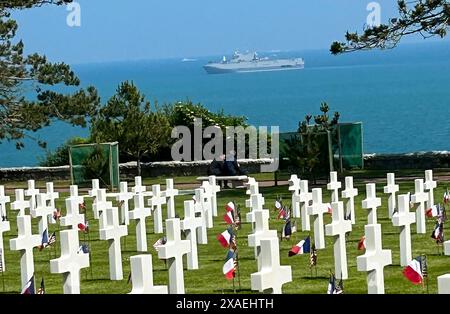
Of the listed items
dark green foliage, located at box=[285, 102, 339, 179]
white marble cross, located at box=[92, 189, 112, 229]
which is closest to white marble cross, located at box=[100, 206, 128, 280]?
white marble cross, located at box=[92, 189, 112, 229]

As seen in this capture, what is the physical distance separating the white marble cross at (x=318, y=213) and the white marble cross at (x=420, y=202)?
57.7 inches

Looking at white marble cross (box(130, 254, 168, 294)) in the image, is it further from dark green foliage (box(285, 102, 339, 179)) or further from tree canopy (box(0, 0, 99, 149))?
tree canopy (box(0, 0, 99, 149))

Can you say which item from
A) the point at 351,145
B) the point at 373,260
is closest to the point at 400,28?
the point at 351,145

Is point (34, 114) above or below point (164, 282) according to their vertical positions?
above

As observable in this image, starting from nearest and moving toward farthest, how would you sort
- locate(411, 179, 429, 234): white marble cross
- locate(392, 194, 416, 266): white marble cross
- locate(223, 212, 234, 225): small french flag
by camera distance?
locate(392, 194, 416, 266): white marble cross < locate(411, 179, 429, 234): white marble cross < locate(223, 212, 234, 225): small french flag

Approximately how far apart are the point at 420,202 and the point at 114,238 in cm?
518

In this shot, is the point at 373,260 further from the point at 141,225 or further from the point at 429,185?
the point at 429,185

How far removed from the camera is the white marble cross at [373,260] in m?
11.4

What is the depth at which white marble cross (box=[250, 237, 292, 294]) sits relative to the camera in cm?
1028

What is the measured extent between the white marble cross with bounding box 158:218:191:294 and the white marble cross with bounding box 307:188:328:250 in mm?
5350

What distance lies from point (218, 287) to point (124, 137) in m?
21.6
